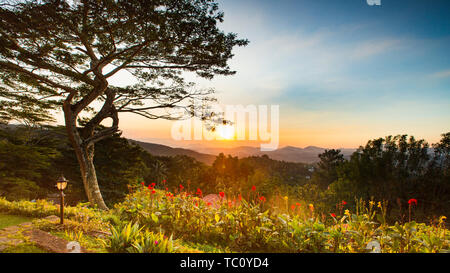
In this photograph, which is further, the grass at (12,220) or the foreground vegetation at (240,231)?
the grass at (12,220)

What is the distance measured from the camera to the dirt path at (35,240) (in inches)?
97.4

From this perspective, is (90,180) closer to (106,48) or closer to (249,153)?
(106,48)

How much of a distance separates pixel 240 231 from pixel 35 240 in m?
3.04

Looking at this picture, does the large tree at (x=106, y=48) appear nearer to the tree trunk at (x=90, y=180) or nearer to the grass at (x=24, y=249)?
the tree trunk at (x=90, y=180)

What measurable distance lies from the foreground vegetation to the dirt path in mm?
240

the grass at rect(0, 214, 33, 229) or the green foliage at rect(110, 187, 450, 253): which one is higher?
the green foliage at rect(110, 187, 450, 253)

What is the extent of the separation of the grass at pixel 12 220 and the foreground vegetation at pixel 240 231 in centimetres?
21

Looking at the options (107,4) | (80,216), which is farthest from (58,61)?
(80,216)

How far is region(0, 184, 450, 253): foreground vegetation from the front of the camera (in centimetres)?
248

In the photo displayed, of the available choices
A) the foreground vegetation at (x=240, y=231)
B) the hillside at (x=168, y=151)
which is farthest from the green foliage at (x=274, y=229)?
the hillside at (x=168, y=151)

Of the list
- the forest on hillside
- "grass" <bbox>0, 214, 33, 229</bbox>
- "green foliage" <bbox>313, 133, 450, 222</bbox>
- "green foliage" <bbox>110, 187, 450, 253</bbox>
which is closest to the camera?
"green foliage" <bbox>110, 187, 450, 253</bbox>

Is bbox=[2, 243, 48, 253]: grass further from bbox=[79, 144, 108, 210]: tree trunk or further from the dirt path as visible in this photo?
bbox=[79, 144, 108, 210]: tree trunk

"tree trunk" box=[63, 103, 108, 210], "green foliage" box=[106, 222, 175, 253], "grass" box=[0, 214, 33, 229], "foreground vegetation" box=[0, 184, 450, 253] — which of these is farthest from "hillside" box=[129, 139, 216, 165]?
"green foliage" box=[106, 222, 175, 253]
